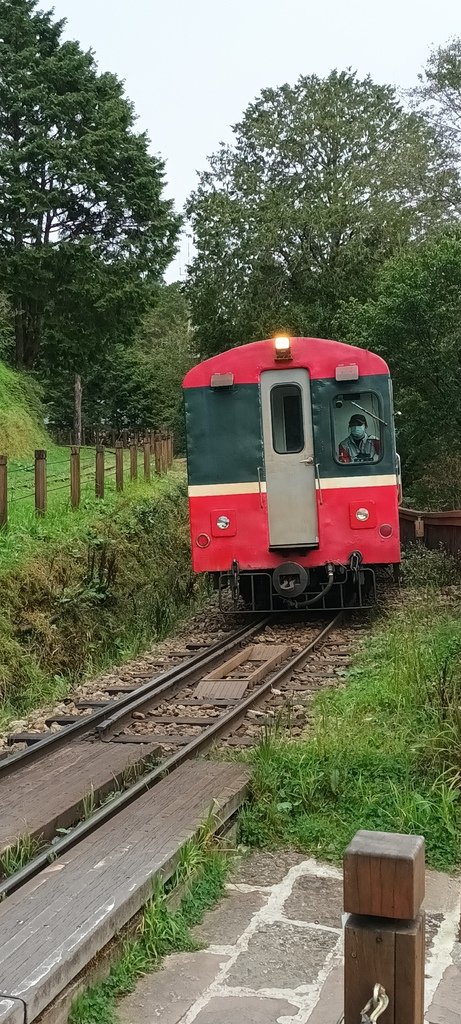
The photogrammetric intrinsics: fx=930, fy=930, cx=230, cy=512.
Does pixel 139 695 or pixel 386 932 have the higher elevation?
pixel 386 932

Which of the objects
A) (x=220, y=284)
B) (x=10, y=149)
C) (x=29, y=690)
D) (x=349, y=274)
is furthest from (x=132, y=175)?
(x=29, y=690)

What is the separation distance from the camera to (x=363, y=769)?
17.1ft

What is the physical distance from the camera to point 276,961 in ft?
11.6

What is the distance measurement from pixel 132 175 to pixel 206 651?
1882cm

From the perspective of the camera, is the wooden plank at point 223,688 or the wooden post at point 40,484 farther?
the wooden post at point 40,484

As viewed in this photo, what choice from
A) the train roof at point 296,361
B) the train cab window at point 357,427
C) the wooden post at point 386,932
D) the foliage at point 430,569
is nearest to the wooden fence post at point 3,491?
the train roof at point 296,361

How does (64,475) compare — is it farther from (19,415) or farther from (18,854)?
(18,854)

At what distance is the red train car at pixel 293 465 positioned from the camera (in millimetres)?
10297

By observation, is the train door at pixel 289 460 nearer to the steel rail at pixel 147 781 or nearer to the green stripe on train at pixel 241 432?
the green stripe on train at pixel 241 432

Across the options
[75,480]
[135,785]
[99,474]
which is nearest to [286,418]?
[75,480]

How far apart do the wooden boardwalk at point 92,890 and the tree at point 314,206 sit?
84.9ft

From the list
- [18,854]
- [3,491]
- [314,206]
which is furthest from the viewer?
[314,206]

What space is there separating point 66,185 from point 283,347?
616 inches

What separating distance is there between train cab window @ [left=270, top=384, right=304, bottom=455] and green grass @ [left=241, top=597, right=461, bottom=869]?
14.3ft
